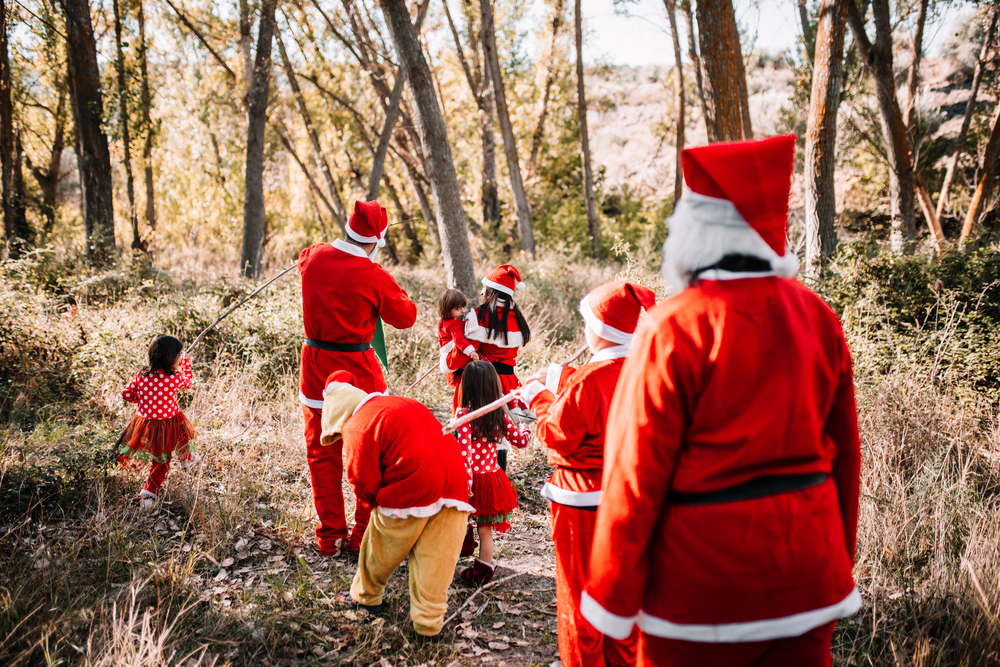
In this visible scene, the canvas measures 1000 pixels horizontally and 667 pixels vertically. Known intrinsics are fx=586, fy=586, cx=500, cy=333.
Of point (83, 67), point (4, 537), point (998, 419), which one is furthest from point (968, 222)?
point (83, 67)

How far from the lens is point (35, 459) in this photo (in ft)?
14.5

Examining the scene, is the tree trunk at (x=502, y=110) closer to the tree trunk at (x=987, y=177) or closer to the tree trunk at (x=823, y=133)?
the tree trunk at (x=823, y=133)

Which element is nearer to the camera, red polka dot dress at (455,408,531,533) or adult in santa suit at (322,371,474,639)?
adult in santa suit at (322,371,474,639)

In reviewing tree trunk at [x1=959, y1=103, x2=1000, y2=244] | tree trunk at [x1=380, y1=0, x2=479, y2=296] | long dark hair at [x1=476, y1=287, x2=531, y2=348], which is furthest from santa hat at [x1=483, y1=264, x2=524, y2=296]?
tree trunk at [x1=959, y1=103, x2=1000, y2=244]

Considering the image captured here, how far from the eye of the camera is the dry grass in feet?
9.48

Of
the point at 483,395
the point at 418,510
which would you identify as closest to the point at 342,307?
the point at 483,395

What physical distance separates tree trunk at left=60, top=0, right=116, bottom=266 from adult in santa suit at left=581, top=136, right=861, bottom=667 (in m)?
10.8

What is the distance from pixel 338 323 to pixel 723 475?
289 centimetres

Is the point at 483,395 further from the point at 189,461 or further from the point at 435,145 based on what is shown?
the point at 435,145

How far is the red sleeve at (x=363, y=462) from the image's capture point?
2.87m

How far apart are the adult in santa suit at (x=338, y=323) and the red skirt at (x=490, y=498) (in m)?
0.87

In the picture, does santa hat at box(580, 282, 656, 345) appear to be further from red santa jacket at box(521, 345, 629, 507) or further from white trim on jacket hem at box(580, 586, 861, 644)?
white trim on jacket hem at box(580, 586, 861, 644)

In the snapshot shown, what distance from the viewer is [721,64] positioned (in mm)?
6195

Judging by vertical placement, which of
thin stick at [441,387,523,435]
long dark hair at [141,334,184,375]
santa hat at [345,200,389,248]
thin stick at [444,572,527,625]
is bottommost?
thin stick at [444,572,527,625]
